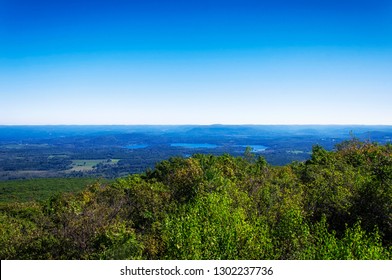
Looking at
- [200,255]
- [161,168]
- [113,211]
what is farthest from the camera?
[161,168]

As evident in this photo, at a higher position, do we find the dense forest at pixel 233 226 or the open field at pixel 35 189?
the dense forest at pixel 233 226

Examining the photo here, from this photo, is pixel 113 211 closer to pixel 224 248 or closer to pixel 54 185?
pixel 224 248

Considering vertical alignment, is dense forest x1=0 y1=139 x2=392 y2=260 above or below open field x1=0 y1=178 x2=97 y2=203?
above

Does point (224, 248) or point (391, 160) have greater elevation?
point (391, 160)

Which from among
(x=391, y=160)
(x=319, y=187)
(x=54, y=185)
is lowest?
(x=54, y=185)

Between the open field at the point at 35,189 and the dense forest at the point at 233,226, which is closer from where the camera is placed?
the dense forest at the point at 233,226

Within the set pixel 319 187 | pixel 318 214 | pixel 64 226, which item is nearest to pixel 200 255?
pixel 64 226

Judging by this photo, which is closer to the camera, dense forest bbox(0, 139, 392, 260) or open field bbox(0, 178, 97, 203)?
dense forest bbox(0, 139, 392, 260)

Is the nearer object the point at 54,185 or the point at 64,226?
the point at 64,226

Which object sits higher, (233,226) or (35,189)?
(233,226)

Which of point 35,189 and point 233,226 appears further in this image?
point 35,189
